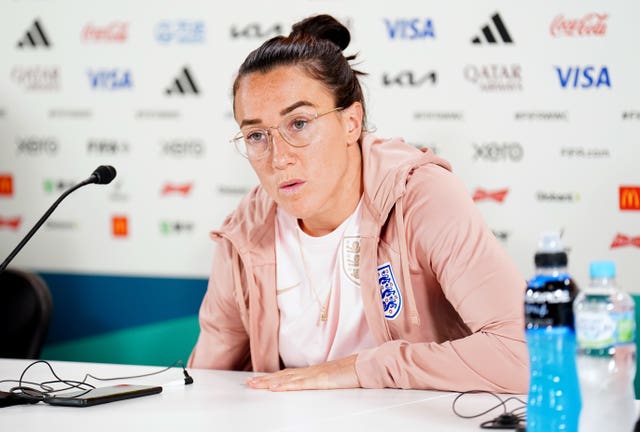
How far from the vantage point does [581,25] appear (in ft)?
9.20

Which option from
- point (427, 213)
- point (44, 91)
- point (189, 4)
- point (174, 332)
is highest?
point (189, 4)

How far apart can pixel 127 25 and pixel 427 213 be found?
6.10 feet

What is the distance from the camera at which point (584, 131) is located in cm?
283

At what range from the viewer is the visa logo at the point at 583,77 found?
2795 millimetres

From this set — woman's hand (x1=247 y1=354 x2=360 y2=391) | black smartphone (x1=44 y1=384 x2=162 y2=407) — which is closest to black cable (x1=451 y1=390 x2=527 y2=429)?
woman's hand (x1=247 y1=354 x2=360 y2=391)

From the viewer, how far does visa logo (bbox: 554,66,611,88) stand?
2795 mm

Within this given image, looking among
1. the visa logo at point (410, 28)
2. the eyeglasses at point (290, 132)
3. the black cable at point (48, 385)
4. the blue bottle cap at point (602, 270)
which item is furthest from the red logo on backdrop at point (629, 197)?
the blue bottle cap at point (602, 270)

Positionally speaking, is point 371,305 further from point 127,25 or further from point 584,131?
point 127,25

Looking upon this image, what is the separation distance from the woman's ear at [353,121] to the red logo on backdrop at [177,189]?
131 cm

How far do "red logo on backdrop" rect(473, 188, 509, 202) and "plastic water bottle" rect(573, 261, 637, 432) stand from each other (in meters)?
1.52

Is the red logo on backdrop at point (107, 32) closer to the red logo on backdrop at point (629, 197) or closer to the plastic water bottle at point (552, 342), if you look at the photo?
the red logo on backdrop at point (629, 197)

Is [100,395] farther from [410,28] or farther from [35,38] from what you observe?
[35,38]

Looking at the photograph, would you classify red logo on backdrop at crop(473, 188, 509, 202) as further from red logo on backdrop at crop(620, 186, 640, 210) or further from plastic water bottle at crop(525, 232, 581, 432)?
plastic water bottle at crop(525, 232, 581, 432)

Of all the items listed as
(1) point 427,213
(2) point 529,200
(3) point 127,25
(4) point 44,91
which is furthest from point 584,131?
(4) point 44,91
